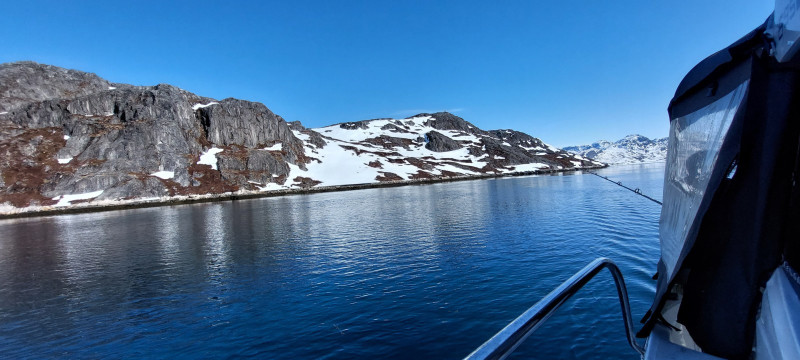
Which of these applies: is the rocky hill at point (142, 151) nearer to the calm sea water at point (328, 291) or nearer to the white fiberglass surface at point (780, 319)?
the calm sea water at point (328, 291)

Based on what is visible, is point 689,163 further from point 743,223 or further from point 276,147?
point 276,147

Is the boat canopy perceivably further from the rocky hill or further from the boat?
the rocky hill

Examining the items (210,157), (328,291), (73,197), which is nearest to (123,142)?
(210,157)

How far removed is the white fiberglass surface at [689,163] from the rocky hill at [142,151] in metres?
111

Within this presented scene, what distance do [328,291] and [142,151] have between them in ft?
394

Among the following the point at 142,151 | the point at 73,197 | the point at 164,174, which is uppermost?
the point at 142,151

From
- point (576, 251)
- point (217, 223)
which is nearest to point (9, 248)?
point (217, 223)

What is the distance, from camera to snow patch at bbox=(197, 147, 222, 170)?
118812mm

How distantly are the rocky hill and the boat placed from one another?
112 meters

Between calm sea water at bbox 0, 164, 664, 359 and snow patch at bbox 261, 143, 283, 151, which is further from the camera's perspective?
snow patch at bbox 261, 143, 283, 151

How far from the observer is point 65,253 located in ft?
99.6

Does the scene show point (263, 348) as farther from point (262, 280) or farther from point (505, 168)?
point (505, 168)

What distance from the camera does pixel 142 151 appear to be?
360 feet

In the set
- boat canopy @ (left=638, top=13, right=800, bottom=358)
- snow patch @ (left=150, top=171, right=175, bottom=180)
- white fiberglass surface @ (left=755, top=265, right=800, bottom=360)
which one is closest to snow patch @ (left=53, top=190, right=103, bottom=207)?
snow patch @ (left=150, top=171, right=175, bottom=180)
